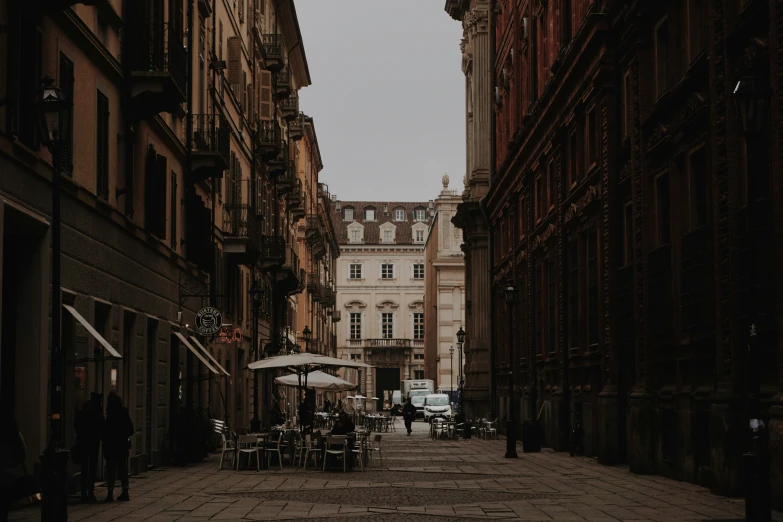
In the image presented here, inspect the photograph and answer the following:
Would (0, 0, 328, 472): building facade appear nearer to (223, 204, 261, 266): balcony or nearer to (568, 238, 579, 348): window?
(223, 204, 261, 266): balcony

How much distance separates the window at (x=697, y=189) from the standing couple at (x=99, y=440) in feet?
35.0

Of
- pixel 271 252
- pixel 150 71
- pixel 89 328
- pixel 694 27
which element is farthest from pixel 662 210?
pixel 271 252

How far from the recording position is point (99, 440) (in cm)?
1978

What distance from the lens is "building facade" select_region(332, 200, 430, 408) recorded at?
5561 inches

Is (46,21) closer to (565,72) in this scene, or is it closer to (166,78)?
(166,78)

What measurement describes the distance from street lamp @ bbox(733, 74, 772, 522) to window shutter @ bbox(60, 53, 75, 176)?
34.7 feet

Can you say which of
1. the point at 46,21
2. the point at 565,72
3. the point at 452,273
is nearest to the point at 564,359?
the point at 565,72

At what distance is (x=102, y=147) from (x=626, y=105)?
41.4 ft

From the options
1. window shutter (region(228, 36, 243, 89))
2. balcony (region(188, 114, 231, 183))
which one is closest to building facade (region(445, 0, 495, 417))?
window shutter (region(228, 36, 243, 89))

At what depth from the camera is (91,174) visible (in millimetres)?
21844

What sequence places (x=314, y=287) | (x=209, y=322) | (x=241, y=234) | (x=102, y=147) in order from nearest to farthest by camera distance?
(x=102, y=147) < (x=209, y=322) < (x=241, y=234) < (x=314, y=287)

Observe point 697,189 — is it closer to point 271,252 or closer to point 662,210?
point 662,210

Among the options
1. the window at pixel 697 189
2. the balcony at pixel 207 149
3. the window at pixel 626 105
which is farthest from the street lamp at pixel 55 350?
the balcony at pixel 207 149

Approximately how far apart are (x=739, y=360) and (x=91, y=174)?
433 inches
